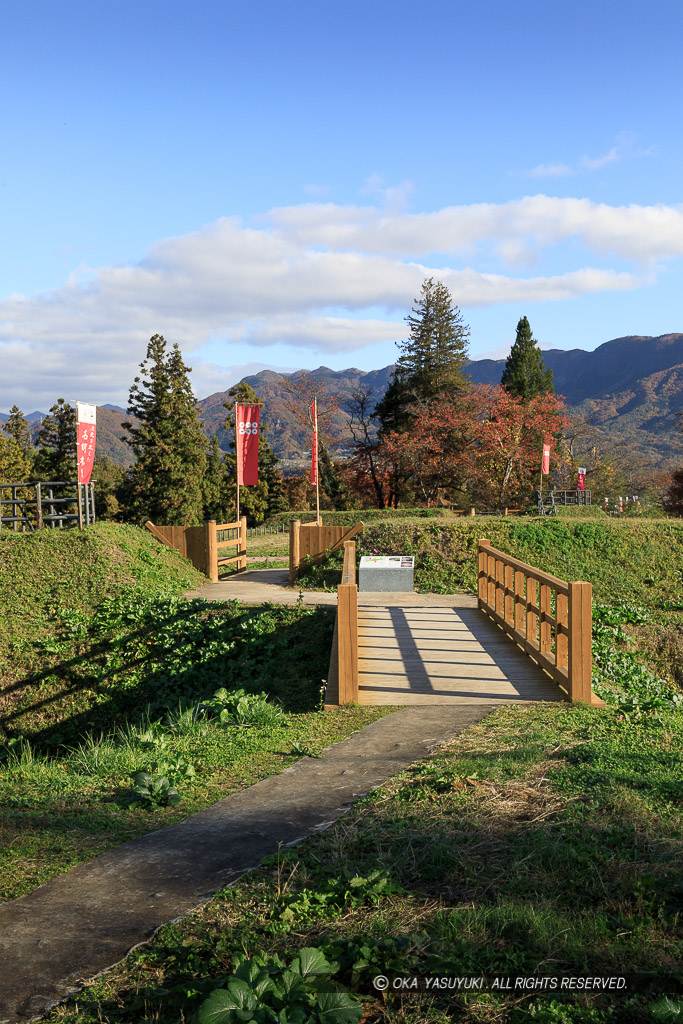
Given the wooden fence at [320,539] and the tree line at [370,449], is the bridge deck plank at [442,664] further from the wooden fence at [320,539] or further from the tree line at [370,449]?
the tree line at [370,449]

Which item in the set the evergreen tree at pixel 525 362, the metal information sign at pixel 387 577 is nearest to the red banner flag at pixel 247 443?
the metal information sign at pixel 387 577

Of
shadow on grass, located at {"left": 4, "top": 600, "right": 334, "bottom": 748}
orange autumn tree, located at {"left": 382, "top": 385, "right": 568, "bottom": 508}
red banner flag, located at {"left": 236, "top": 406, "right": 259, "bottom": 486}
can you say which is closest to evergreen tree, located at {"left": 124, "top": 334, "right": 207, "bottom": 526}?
orange autumn tree, located at {"left": 382, "top": 385, "right": 568, "bottom": 508}

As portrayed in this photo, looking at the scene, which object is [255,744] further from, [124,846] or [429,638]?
[429,638]

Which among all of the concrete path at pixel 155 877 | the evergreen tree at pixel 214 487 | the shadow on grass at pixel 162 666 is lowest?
the shadow on grass at pixel 162 666

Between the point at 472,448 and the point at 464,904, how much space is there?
36.7 metres

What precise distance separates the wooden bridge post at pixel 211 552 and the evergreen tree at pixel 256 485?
1152 inches

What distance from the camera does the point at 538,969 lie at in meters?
2.92

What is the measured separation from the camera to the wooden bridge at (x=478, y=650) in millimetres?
7758

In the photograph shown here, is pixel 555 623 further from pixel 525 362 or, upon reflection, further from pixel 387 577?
pixel 525 362

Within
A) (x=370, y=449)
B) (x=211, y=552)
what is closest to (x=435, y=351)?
(x=370, y=449)

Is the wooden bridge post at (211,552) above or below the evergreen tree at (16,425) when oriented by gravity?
below

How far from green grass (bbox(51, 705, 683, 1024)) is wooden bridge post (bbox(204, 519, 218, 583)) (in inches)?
561

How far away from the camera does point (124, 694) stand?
12211 millimetres

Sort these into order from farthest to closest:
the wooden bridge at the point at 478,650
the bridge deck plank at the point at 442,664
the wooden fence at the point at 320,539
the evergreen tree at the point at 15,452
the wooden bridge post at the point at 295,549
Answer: the evergreen tree at the point at 15,452, the wooden fence at the point at 320,539, the wooden bridge post at the point at 295,549, the bridge deck plank at the point at 442,664, the wooden bridge at the point at 478,650
